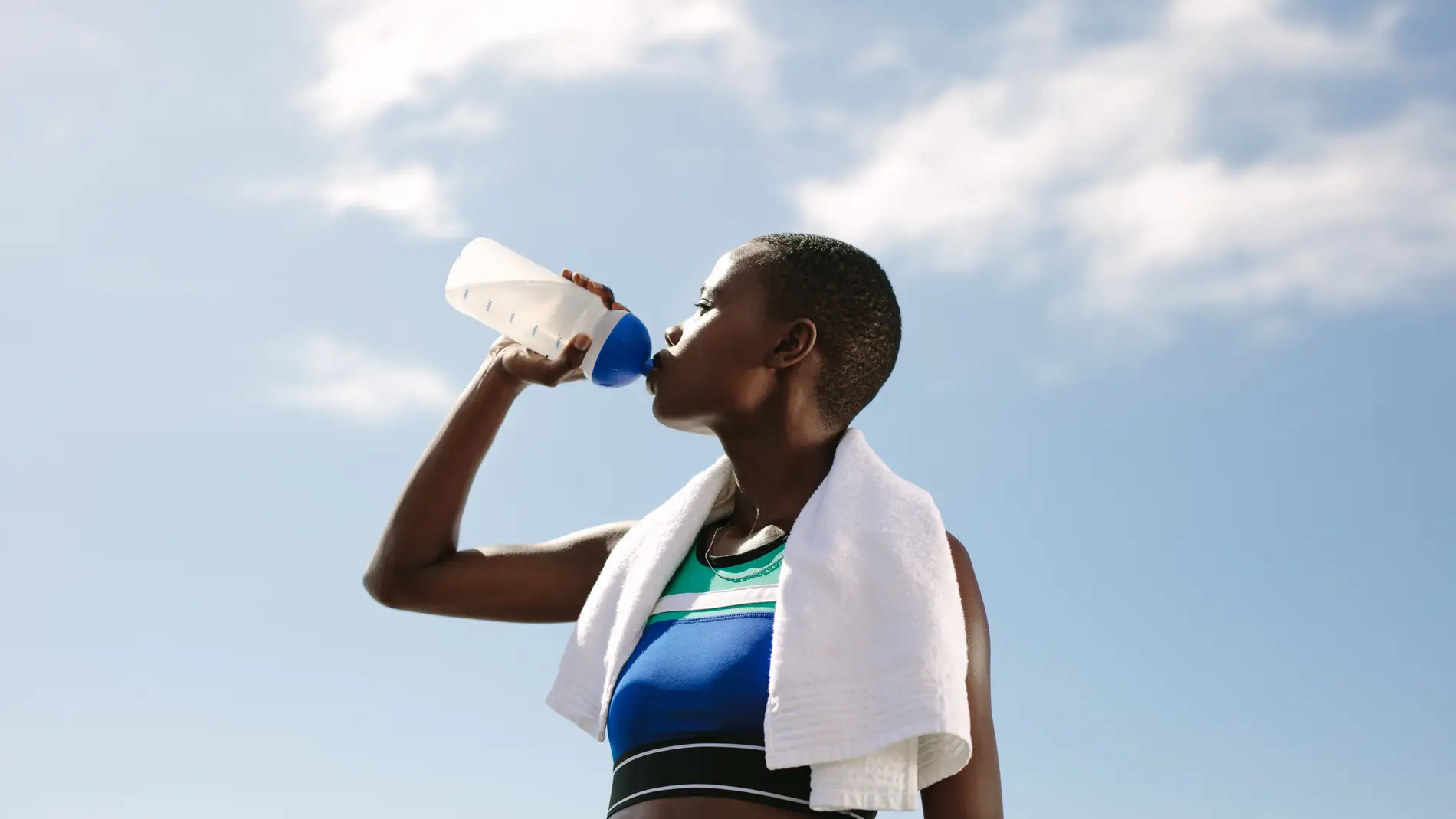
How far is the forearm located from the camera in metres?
3.76

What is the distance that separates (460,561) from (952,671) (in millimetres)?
1545

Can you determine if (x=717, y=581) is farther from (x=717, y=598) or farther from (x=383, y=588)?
(x=383, y=588)

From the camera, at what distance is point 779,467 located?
3445 millimetres

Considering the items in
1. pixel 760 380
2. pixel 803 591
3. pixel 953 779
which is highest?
pixel 760 380

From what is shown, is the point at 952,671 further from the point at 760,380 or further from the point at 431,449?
the point at 431,449

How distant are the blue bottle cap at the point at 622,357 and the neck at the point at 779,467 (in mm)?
307

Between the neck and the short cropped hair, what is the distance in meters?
0.09

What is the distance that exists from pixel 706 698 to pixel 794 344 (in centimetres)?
96

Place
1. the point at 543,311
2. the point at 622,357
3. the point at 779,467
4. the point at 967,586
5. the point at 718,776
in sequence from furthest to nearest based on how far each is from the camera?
the point at 543,311 → the point at 622,357 → the point at 779,467 → the point at 967,586 → the point at 718,776

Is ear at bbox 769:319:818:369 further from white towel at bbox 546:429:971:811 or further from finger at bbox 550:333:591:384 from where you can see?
finger at bbox 550:333:591:384

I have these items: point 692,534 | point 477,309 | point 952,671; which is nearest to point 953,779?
point 952,671

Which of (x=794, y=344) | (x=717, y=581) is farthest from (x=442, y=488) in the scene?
(x=794, y=344)

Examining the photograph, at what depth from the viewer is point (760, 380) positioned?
3.41 m

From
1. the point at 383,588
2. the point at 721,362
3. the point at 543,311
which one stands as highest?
the point at 543,311
